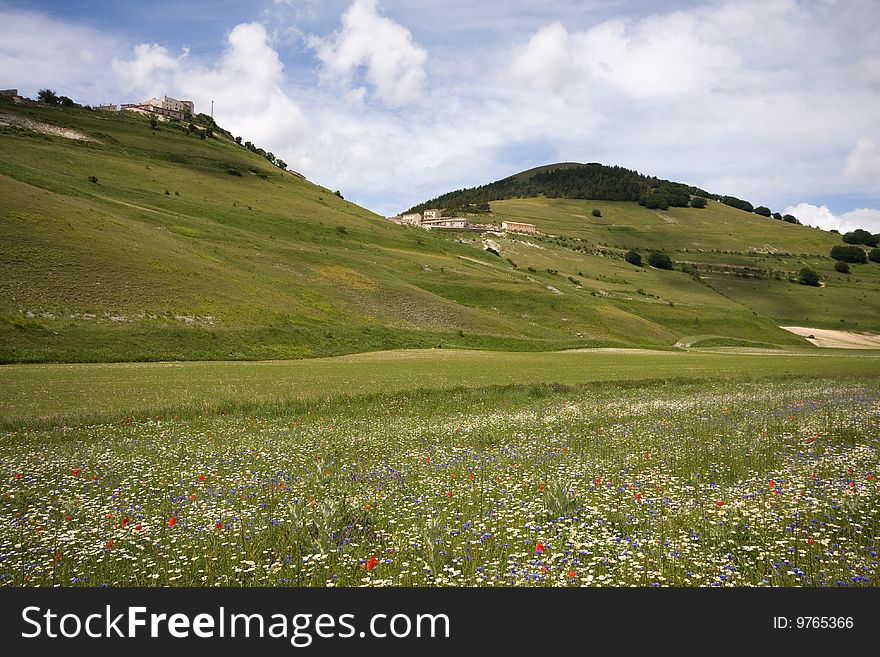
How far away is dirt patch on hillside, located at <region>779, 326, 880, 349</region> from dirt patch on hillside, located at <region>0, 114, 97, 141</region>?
205736 mm

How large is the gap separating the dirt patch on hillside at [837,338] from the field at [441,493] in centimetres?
12165

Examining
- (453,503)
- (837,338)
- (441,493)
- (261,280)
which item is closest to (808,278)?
(837,338)

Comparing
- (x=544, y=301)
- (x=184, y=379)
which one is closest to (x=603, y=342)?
(x=544, y=301)

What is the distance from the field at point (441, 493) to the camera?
27.7 ft

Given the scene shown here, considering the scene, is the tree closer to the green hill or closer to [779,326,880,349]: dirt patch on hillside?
the green hill

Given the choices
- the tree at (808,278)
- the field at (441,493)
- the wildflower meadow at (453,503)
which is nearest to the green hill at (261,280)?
the tree at (808,278)

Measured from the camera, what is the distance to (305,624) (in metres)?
6.00

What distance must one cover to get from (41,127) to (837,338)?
227m

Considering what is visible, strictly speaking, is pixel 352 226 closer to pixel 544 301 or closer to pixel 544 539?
pixel 544 301

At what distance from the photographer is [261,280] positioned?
89.6 meters

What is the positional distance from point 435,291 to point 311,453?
9872 cm

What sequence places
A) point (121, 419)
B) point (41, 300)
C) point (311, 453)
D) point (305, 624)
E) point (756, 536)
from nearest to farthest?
point (305, 624)
point (756, 536)
point (311, 453)
point (121, 419)
point (41, 300)

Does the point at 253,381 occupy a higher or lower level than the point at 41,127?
lower

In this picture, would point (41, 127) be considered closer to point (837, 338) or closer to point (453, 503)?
point (453, 503)
